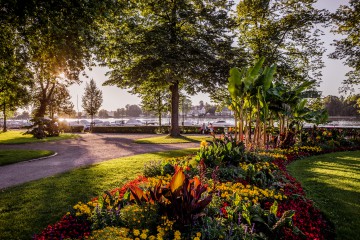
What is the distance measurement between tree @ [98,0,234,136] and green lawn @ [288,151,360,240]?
12.1 meters

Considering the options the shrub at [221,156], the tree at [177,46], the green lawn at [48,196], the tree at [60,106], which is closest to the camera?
the green lawn at [48,196]

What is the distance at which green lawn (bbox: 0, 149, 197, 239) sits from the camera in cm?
478

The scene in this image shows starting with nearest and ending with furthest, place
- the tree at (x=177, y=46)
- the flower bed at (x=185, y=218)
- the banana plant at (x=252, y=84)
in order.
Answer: the flower bed at (x=185, y=218)
the banana plant at (x=252, y=84)
the tree at (x=177, y=46)

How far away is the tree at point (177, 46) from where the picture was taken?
754 inches

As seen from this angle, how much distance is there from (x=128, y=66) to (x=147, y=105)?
16964 mm

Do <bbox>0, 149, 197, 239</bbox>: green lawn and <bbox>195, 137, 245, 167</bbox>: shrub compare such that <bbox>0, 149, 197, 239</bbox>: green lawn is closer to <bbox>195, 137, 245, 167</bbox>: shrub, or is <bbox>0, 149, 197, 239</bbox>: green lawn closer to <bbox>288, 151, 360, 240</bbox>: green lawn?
<bbox>195, 137, 245, 167</bbox>: shrub

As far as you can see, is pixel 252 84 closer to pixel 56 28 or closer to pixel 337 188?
pixel 337 188

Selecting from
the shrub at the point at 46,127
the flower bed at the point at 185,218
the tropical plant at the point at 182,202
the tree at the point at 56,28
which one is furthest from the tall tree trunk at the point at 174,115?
the tropical plant at the point at 182,202

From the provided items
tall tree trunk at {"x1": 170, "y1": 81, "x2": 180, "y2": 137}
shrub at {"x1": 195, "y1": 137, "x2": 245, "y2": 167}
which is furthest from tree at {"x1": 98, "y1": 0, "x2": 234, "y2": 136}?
shrub at {"x1": 195, "y1": 137, "x2": 245, "y2": 167}

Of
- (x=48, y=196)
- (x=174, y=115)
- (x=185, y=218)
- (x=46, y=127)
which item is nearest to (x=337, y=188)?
(x=185, y=218)

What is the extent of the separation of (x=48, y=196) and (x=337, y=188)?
7983 mm

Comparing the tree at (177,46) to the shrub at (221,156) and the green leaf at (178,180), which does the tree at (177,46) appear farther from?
the green leaf at (178,180)

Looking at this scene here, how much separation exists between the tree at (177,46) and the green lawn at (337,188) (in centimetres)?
1208

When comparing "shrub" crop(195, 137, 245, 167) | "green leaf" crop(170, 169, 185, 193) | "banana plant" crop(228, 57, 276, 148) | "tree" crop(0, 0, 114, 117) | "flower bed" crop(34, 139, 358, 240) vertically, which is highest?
"tree" crop(0, 0, 114, 117)
